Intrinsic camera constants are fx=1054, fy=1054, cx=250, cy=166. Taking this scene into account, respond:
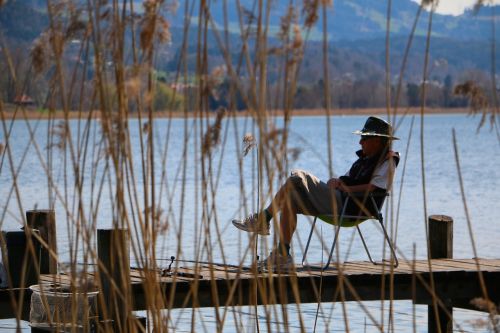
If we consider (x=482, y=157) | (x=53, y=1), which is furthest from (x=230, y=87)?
(x=482, y=157)

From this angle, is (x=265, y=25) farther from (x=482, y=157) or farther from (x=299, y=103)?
(x=299, y=103)

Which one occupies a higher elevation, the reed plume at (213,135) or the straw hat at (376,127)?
the reed plume at (213,135)

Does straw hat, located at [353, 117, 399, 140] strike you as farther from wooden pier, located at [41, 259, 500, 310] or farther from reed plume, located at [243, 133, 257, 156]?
reed plume, located at [243, 133, 257, 156]

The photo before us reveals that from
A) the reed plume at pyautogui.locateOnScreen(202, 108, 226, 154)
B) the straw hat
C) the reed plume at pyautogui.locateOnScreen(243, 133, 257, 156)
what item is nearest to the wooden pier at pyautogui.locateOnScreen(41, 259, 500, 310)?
the straw hat

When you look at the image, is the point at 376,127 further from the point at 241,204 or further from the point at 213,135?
the point at 213,135

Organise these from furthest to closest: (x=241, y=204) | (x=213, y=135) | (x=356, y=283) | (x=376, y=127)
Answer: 1. (x=376, y=127)
2. (x=356, y=283)
3. (x=241, y=204)
4. (x=213, y=135)

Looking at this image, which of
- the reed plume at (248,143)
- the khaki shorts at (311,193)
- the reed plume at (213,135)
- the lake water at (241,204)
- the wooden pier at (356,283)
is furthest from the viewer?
the khaki shorts at (311,193)

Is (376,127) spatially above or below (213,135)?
below

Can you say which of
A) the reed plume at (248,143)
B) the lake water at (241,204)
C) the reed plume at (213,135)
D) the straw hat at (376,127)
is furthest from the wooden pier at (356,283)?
the reed plume at (213,135)

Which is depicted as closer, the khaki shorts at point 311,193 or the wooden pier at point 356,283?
the wooden pier at point 356,283

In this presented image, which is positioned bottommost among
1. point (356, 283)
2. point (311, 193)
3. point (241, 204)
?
point (356, 283)

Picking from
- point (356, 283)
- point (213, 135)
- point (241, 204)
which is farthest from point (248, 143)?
point (356, 283)

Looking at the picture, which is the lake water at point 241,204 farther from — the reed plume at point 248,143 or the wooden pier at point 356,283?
the wooden pier at point 356,283

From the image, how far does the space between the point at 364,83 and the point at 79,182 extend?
113 meters
